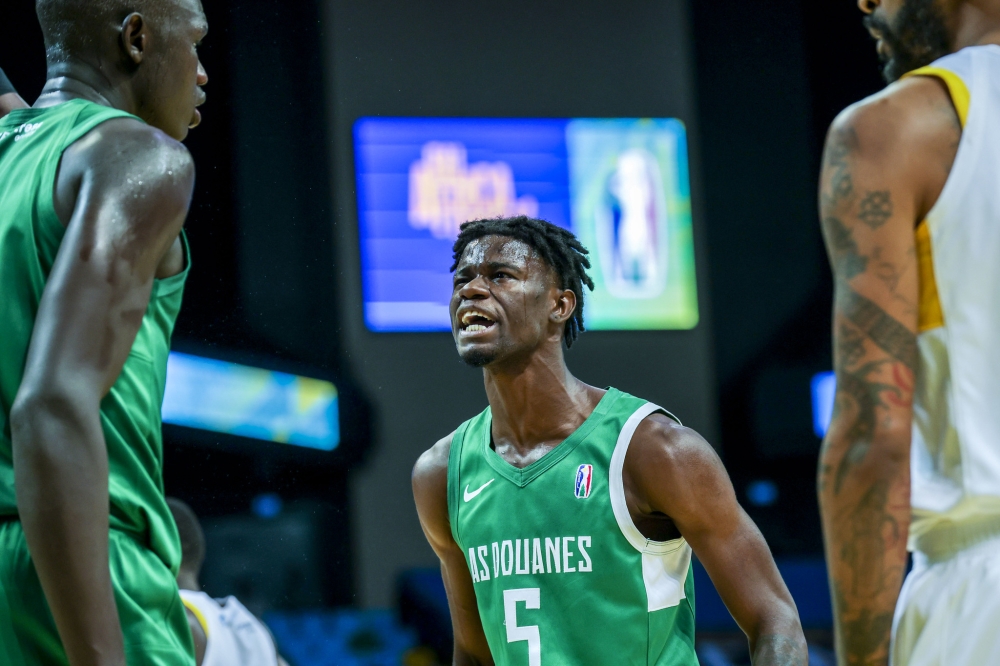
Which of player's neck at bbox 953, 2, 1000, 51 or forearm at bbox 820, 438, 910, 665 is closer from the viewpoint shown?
forearm at bbox 820, 438, 910, 665

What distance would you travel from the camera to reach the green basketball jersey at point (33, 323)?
4.73ft

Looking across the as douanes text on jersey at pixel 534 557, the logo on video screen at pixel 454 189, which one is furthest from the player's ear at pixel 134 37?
the logo on video screen at pixel 454 189

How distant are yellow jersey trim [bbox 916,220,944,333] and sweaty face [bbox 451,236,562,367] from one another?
1.63 m

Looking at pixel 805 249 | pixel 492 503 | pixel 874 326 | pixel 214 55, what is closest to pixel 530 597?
pixel 492 503

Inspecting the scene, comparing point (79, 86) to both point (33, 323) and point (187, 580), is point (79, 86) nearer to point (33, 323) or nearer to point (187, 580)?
point (33, 323)

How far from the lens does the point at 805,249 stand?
837 centimetres

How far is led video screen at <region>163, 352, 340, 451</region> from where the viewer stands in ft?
23.1

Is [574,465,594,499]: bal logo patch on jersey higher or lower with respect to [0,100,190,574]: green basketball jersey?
lower

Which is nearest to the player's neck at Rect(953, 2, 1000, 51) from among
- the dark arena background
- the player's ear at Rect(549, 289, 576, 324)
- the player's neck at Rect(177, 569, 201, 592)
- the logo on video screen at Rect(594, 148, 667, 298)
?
the player's ear at Rect(549, 289, 576, 324)

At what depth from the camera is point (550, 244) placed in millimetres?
3203

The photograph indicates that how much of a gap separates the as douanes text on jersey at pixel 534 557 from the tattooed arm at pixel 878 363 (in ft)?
4.37

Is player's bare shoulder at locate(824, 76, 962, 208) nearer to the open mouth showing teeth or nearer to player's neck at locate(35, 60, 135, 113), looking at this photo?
player's neck at locate(35, 60, 135, 113)

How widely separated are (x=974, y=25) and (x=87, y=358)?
1.12 meters

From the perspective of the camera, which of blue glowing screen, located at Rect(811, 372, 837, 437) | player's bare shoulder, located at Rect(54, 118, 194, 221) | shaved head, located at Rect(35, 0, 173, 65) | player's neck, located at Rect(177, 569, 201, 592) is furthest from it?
blue glowing screen, located at Rect(811, 372, 837, 437)
